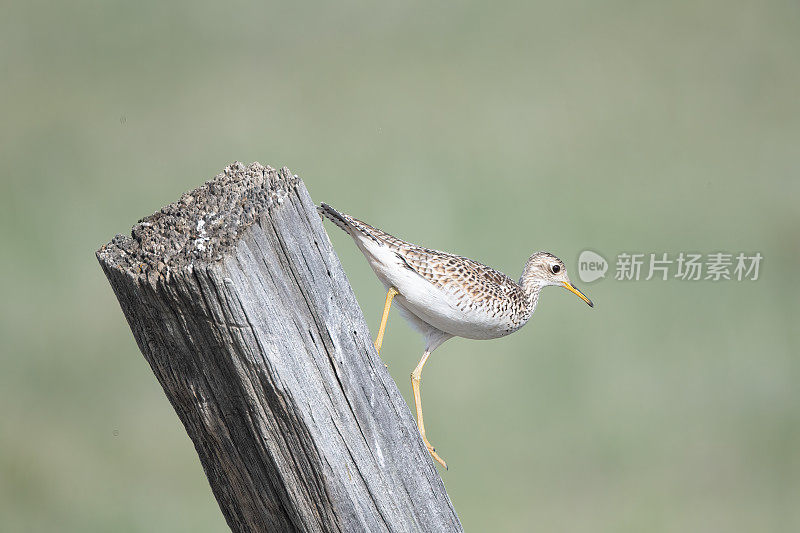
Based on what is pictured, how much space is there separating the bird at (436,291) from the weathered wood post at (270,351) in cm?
76

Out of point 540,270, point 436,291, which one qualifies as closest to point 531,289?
point 540,270

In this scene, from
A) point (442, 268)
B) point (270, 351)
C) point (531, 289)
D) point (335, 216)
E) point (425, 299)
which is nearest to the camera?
point (270, 351)

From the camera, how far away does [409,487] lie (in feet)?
7.95

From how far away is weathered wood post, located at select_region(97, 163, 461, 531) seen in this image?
200 centimetres

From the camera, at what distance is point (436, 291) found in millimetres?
3324

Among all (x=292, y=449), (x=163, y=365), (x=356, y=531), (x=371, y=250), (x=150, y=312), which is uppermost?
(x=371, y=250)

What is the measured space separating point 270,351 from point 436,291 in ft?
4.56

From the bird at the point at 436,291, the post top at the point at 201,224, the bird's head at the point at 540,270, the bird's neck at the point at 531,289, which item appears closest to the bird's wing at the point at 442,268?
the bird at the point at 436,291

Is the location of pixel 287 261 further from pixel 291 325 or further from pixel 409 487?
pixel 409 487

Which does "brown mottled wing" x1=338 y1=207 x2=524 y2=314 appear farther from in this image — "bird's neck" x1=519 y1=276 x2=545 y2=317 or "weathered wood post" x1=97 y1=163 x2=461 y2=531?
"weathered wood post" x1=97 y1=163 x2=461 y2=531

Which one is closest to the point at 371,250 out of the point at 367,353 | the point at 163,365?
the point at 367,353

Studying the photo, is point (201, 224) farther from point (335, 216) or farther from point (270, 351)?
point (335, 216)

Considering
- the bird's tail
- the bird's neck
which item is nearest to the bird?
the bird's tail

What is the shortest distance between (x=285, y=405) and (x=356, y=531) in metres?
0.49
